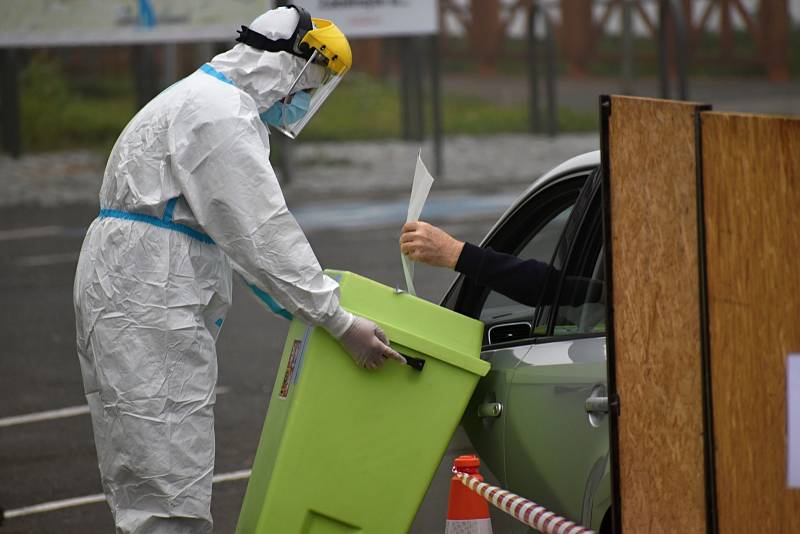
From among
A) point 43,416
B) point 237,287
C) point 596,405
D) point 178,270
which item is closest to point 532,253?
point 596,405

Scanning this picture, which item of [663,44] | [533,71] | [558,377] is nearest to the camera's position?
[558,377]

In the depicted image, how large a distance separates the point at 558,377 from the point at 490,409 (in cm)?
32

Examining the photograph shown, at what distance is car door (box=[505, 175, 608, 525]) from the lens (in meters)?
3.71

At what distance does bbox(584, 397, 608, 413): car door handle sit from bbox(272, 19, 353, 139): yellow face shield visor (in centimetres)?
140

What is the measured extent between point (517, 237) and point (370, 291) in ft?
2.32

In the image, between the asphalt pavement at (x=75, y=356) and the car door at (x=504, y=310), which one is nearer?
the car door at (x=504, y=310)

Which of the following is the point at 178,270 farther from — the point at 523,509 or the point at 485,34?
the point at 485,34

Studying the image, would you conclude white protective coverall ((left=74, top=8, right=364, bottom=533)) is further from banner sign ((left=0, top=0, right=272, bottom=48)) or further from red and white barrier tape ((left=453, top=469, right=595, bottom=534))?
banner sign ((left=0, top=0, right=272, bottom=48))

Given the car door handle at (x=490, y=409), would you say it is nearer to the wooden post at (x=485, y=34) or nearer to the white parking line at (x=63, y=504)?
the white parking line at (x=63, y=504)

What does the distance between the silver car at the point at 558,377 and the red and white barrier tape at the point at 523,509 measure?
9 cm

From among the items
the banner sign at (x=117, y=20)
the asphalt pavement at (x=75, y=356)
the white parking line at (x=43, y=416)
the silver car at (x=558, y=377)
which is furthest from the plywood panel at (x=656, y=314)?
the banner sign at (x=117, y=20)

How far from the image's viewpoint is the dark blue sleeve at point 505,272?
419cm

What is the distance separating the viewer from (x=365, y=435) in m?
3.99

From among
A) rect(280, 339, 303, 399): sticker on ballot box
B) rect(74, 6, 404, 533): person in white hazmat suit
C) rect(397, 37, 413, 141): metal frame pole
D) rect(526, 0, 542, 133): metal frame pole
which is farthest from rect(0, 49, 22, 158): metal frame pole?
rect(280, 339, 303, 399): sticker on ballot box
